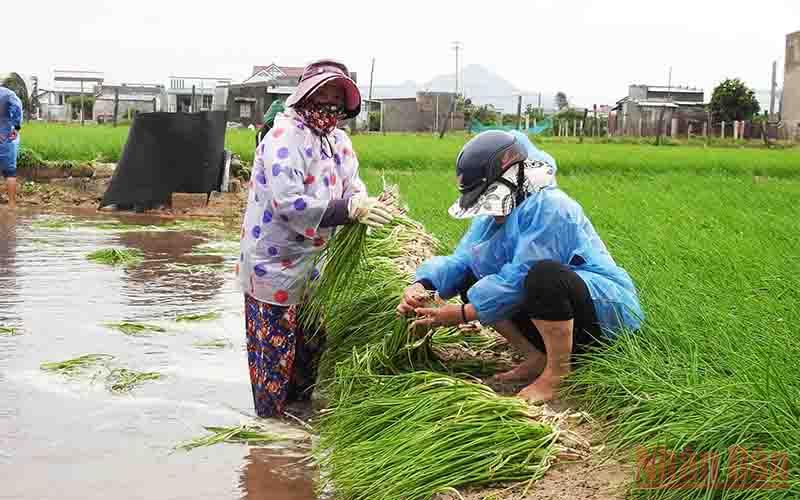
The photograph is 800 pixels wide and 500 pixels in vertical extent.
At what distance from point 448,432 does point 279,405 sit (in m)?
1.19

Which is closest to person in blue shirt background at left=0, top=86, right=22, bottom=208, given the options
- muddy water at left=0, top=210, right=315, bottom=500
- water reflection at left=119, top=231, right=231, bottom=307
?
water reflection at left=119, top=231, right=231, bottom=307

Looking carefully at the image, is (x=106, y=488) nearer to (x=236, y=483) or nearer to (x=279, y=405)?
(x=236, y=483)

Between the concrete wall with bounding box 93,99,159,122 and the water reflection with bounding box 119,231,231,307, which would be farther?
the concrete wall with bounding box 93,99,159,122

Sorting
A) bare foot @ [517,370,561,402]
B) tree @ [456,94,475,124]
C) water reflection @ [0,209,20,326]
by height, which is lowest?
water reflection @ [0,209,20,326]

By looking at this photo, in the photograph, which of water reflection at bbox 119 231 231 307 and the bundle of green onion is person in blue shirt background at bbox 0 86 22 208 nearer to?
water reflection at bbox 119 231 231 307

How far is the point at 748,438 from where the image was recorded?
2229 mm

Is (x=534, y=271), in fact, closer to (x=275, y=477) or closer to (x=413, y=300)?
(x=413, y=300)

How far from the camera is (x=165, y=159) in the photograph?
36.0ft

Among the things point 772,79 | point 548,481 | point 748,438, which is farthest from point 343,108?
point 772,79

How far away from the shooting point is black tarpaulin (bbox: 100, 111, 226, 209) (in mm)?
10867

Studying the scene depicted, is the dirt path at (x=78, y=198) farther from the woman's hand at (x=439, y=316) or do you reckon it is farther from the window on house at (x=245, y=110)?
the window on house at (x=245, y=110)

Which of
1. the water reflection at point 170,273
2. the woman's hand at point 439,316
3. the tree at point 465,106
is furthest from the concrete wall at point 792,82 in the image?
the woman's hand at point 439,316

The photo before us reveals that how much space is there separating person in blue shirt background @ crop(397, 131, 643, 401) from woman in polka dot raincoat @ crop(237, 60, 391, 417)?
0.42 m

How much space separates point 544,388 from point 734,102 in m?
38.7
